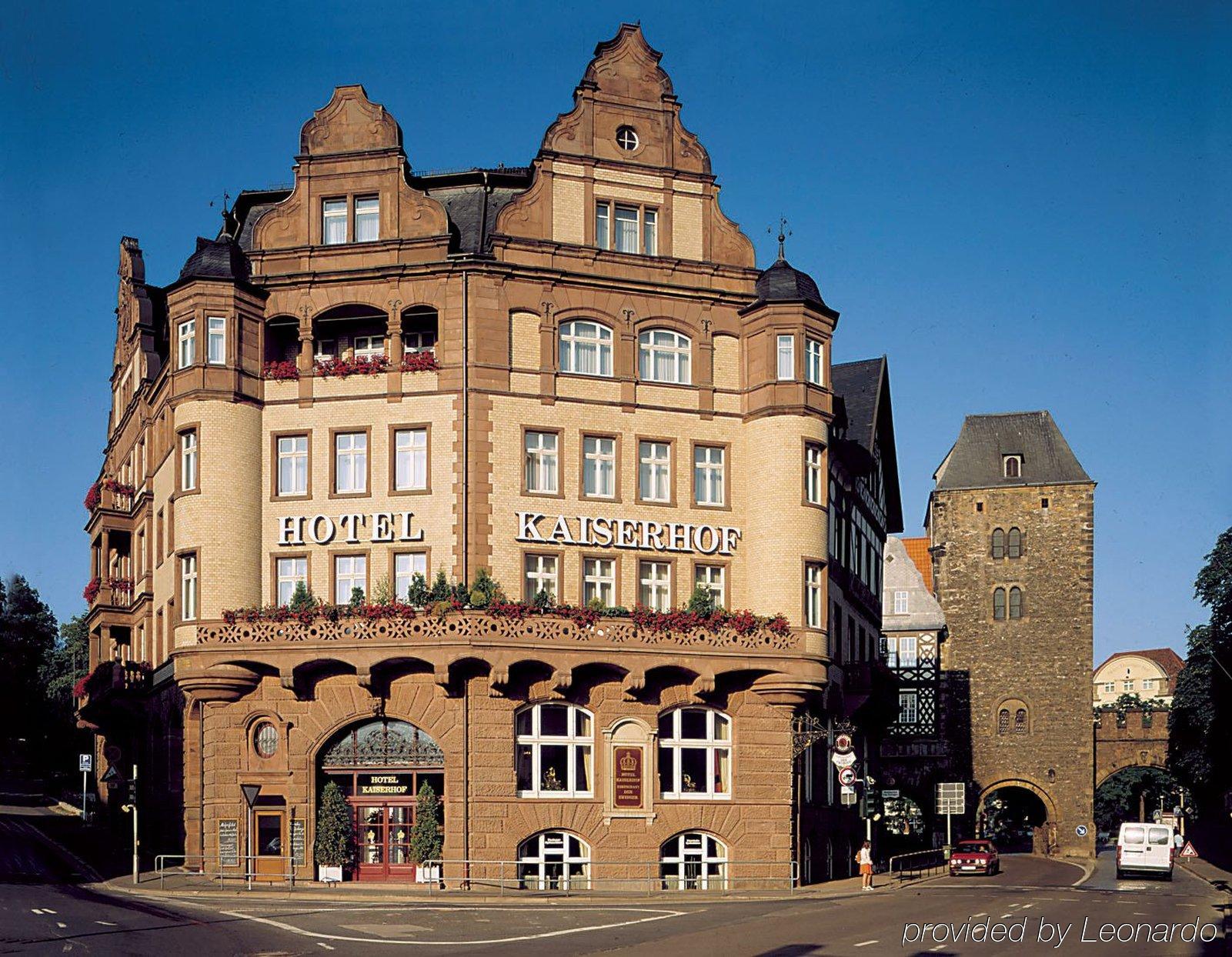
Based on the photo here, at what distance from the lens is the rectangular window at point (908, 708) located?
99688 millimetres

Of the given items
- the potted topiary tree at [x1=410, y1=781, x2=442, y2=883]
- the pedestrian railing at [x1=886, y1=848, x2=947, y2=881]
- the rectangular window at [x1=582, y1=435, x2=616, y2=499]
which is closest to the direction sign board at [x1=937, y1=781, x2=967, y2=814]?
the pedestrian railing at [x1=886, y1=848, x2=947, y2=881]

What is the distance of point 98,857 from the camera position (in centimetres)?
5538

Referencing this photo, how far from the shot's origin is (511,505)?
163 feet

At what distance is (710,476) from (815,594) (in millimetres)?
4509

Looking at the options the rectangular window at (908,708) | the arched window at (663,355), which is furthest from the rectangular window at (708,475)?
the rectangular window at (908,708)

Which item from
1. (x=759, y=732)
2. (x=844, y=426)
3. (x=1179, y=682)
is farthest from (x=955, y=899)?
(x=1179, y=682)

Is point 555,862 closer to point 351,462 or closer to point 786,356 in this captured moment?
point 351,462

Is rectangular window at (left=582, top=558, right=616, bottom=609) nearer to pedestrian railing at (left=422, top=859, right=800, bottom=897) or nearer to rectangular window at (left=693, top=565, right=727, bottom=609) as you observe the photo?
rectangular window at (left=693, top=565, right=727, bottom=609)

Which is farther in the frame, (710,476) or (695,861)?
(710,476)

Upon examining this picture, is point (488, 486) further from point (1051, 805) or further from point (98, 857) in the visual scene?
point (1051, 805)

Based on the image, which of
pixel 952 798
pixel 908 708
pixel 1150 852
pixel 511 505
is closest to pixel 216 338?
pixel 511 505

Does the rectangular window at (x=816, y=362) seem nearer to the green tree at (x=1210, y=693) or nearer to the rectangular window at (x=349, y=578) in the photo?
the rectangular window at (x=349, y=578)

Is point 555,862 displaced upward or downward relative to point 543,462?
downward

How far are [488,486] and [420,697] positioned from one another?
597cm
